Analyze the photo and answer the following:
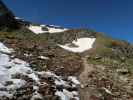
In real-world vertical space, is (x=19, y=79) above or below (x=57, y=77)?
below

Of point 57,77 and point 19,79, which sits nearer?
point 19,79

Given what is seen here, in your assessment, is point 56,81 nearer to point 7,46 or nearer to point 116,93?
point 116,93

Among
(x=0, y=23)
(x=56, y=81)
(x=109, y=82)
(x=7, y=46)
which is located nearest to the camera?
(x=56, y=81)

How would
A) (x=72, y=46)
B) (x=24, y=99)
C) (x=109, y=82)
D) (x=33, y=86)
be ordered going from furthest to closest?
(x=72, y=46) → (x=109, y=82) → (x=33, y=86) → (x=24, y=99)

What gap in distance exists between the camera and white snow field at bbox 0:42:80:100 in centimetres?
2165

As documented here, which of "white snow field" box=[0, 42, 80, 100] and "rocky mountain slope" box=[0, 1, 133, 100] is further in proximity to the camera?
"rocky mountain slope" box=[0, 1, 133, 100]

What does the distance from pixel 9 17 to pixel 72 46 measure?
15.4 meters

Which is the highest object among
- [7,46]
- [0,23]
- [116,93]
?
[0,23]

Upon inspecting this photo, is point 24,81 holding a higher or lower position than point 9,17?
lower

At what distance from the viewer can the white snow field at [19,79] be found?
71.0 ft

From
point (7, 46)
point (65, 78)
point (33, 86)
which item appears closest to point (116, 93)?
point (65, 78)

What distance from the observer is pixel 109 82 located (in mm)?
29375

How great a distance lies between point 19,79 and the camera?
23.7 meters

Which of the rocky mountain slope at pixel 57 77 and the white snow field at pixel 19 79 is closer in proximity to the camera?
the white snow field at pixel 19 79
